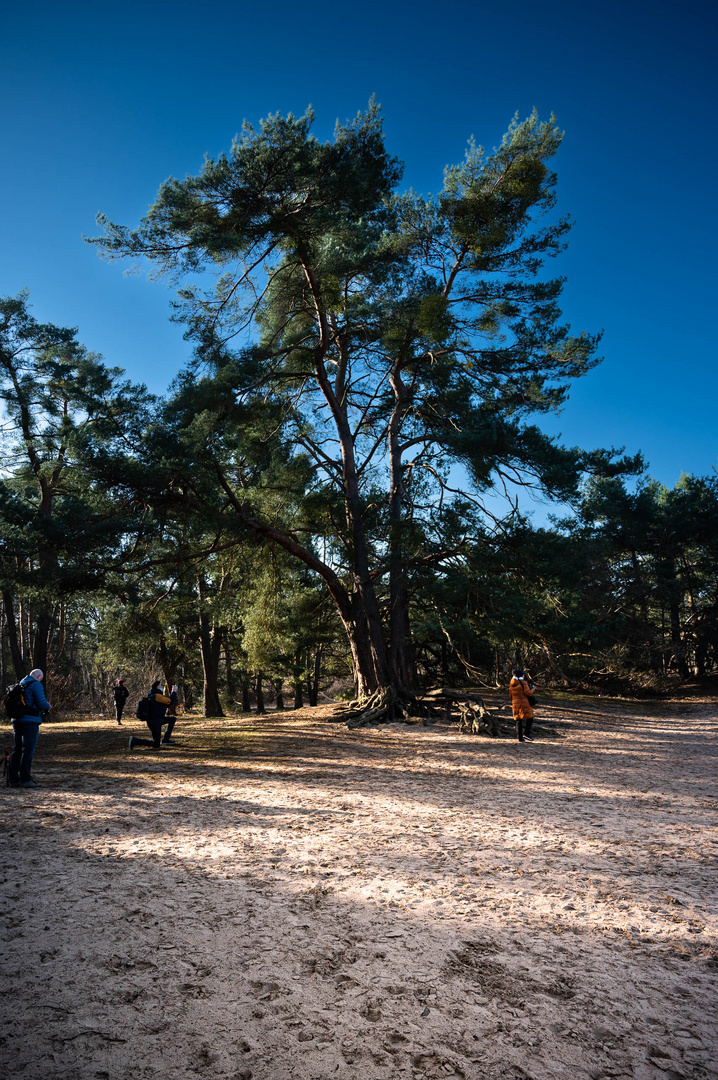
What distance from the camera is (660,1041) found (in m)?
2.62

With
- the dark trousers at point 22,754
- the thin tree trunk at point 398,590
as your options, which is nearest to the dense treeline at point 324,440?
the thin tree trunk at point 398,590

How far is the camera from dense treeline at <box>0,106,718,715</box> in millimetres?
10992

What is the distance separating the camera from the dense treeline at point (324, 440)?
11.0m

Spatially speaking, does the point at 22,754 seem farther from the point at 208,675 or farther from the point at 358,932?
the point at 208,675

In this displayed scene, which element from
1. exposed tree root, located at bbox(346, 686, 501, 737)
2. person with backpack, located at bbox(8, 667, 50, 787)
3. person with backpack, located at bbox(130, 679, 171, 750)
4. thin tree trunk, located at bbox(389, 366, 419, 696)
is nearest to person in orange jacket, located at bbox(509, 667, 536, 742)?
exposed tree root, located at bbox(346, 686, 501, 737)

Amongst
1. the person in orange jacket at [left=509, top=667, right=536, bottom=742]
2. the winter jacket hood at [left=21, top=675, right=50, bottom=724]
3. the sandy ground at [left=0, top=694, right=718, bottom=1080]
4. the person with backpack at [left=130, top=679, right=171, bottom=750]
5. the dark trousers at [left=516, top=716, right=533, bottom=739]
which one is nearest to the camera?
the sandy ground at [left=0, top=694, right=718, bottom=1080]

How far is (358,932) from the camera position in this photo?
143 inches

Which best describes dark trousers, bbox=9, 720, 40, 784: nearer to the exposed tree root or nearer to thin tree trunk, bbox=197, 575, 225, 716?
the exposed tree root

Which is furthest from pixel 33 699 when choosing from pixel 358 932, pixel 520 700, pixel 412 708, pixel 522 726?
pixel 522 726

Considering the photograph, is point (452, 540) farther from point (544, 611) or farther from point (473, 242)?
point (473, 242)

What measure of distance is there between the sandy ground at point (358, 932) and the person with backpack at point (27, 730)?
0.53 metres

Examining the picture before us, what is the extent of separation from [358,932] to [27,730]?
623 cm

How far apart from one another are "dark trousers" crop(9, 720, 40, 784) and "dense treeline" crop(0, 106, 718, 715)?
3.99 meters

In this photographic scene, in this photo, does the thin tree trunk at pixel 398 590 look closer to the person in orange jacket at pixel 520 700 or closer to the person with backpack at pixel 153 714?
the person in orange jacket at pixel 520 700
